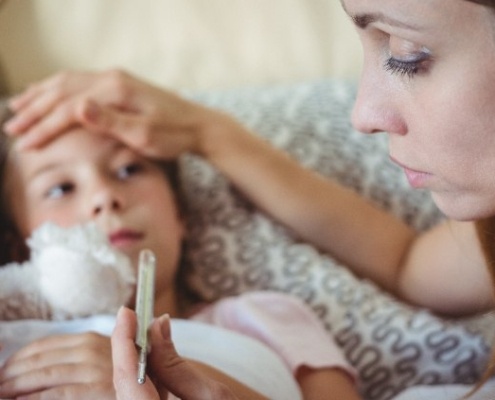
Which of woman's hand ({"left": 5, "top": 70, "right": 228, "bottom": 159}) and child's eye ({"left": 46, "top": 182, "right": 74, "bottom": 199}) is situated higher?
woman's hand ({"left": 5, "top": 70, "right": 228, "bottom": 159})

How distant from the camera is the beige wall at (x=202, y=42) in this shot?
1556 mm

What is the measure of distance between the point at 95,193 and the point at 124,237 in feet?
0.24

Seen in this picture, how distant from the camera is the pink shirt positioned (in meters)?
0.97

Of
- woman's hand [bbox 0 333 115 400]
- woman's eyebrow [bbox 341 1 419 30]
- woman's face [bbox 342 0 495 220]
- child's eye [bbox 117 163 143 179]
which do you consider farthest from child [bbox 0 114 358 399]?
woman's eyebrow [bbox 341 1 419 30]

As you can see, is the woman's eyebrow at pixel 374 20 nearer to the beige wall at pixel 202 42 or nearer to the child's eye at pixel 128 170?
the child's eye at pixel 128 170

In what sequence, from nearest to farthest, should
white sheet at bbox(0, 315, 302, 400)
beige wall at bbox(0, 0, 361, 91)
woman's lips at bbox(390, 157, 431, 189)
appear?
woman's lips at bbox(390, 157, 431, 189)
white sheet at bbox(0, 315, 302, 400)
beige wall at bbox(0, 0, 361, 91)

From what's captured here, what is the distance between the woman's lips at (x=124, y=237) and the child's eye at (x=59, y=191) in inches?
4.4

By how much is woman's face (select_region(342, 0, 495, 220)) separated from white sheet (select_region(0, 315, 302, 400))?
0.31 meters

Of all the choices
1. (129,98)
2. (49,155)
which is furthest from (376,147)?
(49,155)

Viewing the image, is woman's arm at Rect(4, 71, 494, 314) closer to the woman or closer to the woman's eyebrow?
the woman

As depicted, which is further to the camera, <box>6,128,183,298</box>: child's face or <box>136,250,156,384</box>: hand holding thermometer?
→ <box>6,128,183,298</box>: child's face

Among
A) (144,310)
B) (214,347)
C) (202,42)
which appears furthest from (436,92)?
(202,42)

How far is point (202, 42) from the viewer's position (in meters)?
1.57

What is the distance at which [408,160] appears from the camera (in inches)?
27.2
